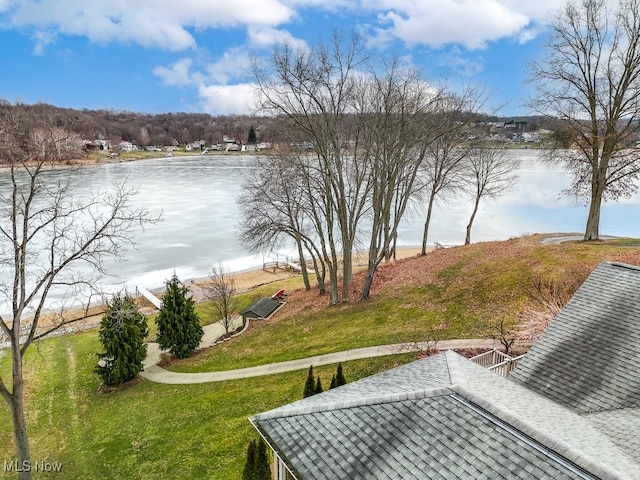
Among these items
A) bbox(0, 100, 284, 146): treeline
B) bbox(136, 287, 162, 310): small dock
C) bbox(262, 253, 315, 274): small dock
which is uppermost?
bbox(0, 100, 284, 146): treeline

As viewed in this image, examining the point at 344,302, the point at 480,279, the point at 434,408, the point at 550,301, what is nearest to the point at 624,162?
the point at 480,279

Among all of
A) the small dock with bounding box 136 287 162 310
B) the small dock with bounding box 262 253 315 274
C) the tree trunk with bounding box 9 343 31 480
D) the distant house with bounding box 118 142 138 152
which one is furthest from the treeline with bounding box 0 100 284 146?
the tree trunk with bounding box 9 343 31 480

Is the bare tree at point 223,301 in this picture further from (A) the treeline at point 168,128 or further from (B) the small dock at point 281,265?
(A) the treeline at point 168,128

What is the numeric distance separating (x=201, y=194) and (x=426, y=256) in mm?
38421

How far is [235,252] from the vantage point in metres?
38.7

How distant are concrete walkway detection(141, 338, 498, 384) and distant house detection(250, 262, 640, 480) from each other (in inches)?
216


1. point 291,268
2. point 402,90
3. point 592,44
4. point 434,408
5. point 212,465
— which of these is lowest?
point 291,268

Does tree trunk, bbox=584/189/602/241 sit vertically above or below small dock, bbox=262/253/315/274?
above

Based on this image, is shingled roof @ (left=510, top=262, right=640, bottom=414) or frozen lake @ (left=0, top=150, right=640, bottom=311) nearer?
shingled roof @ (left=510, top=262, right=640, bottom=414)

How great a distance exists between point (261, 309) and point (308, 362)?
9.87 meters

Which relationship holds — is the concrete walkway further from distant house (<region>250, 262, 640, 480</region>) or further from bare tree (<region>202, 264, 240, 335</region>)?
distant house (<region>250, 262, 640, 480</region>)

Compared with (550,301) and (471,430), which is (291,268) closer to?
(550,301)

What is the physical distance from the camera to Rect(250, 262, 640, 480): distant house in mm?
5543

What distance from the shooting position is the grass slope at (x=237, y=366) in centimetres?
1277
